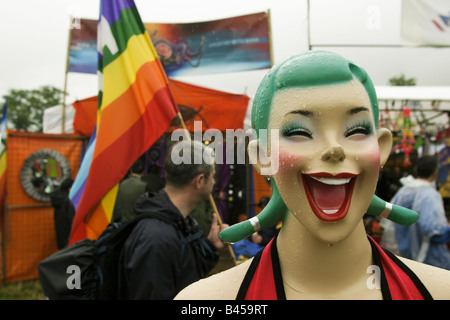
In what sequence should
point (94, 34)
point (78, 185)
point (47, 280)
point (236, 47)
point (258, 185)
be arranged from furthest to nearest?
point (94, 34), point (236, 47), point (258, 185), point (78, 185), point (47, 280)

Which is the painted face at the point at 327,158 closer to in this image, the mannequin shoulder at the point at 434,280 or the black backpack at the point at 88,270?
the mannequin shoulder at the point at 434,280

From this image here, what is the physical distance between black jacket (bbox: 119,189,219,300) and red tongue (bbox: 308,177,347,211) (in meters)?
1.00

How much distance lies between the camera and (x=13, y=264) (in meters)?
5.28

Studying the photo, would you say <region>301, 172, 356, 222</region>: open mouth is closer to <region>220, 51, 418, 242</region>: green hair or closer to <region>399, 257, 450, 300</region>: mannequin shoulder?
<region>220, 51, 418, 242</region>: green hair

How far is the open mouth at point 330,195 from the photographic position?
985 mm

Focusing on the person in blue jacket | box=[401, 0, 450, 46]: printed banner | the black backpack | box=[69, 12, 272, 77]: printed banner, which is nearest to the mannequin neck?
the black backpack

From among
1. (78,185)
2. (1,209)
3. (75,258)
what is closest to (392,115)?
(78,185)

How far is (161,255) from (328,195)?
1.02m

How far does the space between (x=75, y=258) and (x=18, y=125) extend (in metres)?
31.2

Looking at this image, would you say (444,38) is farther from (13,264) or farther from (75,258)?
(13,264)

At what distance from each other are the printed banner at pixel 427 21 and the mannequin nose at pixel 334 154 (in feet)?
12.6

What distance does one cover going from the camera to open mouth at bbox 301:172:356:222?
985mm

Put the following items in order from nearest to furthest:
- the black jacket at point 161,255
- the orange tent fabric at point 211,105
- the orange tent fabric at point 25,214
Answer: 1. the black jacket at point 161,255
2. the orange tent fabric at point 211,105
3. the orange tent fabric at point 25,214

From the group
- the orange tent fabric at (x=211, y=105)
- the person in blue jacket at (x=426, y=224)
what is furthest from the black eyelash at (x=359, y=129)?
the orange tent fabric at (x=211, y=105)
